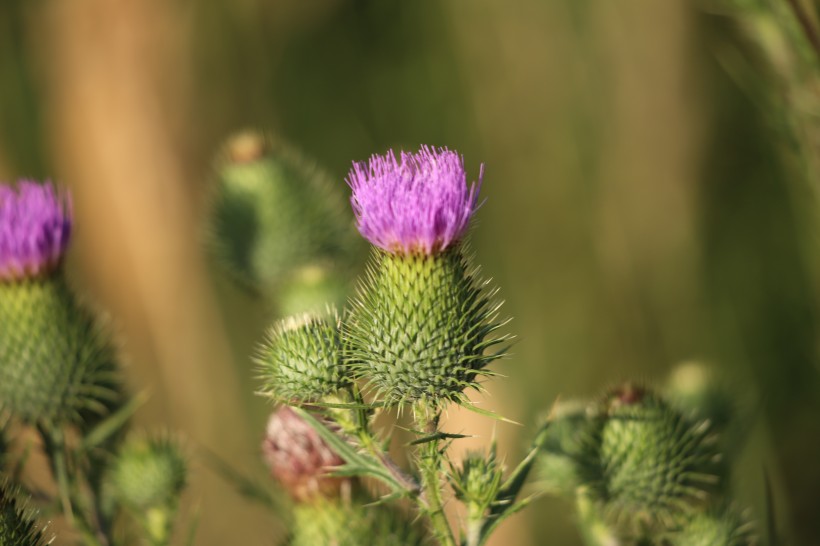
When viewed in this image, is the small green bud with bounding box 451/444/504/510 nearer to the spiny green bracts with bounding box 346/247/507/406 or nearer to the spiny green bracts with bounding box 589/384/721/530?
the spiny green bracts with bounding box 346/247/507/406

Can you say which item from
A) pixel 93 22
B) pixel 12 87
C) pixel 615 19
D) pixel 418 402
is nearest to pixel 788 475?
pixel 615 19

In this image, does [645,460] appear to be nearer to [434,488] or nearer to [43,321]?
[434,488]

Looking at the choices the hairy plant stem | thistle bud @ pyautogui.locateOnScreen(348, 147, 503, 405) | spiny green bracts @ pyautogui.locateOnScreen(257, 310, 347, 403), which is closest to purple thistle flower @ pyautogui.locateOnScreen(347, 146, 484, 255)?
thistle bud @ pyautogui.locateOnScreen(348, 147, 503, 405)

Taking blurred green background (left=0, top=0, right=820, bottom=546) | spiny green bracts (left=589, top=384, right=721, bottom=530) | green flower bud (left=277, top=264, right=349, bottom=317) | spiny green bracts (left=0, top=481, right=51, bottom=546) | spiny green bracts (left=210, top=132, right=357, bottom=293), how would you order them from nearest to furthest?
spiny green bracts (left=0, top=481, right=51, bottom=546) → spiny green bracts (left=589, top=384, right=721, bottom=530) → green flower bud (left=277, top=264, right=349, bottom=317) → spiny green bracts (left=210, top=132, right=357, bottom=293) → blurred green background (left=0, top=0, right=820, bottom=546)

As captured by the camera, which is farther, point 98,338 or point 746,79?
point 746,79

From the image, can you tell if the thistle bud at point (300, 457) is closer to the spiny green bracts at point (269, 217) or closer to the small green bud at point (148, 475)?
the small green bud at point (148, 475)

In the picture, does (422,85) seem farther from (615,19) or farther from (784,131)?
(784,131)

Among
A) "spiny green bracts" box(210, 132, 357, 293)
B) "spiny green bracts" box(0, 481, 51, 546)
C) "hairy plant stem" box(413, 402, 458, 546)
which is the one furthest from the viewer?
"spiny green bracts" box(210, 132, 357, 293)

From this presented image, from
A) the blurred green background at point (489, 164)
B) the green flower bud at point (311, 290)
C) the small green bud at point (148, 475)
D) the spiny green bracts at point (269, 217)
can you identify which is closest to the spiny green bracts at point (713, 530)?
the green flower bud at point (311, 290)
